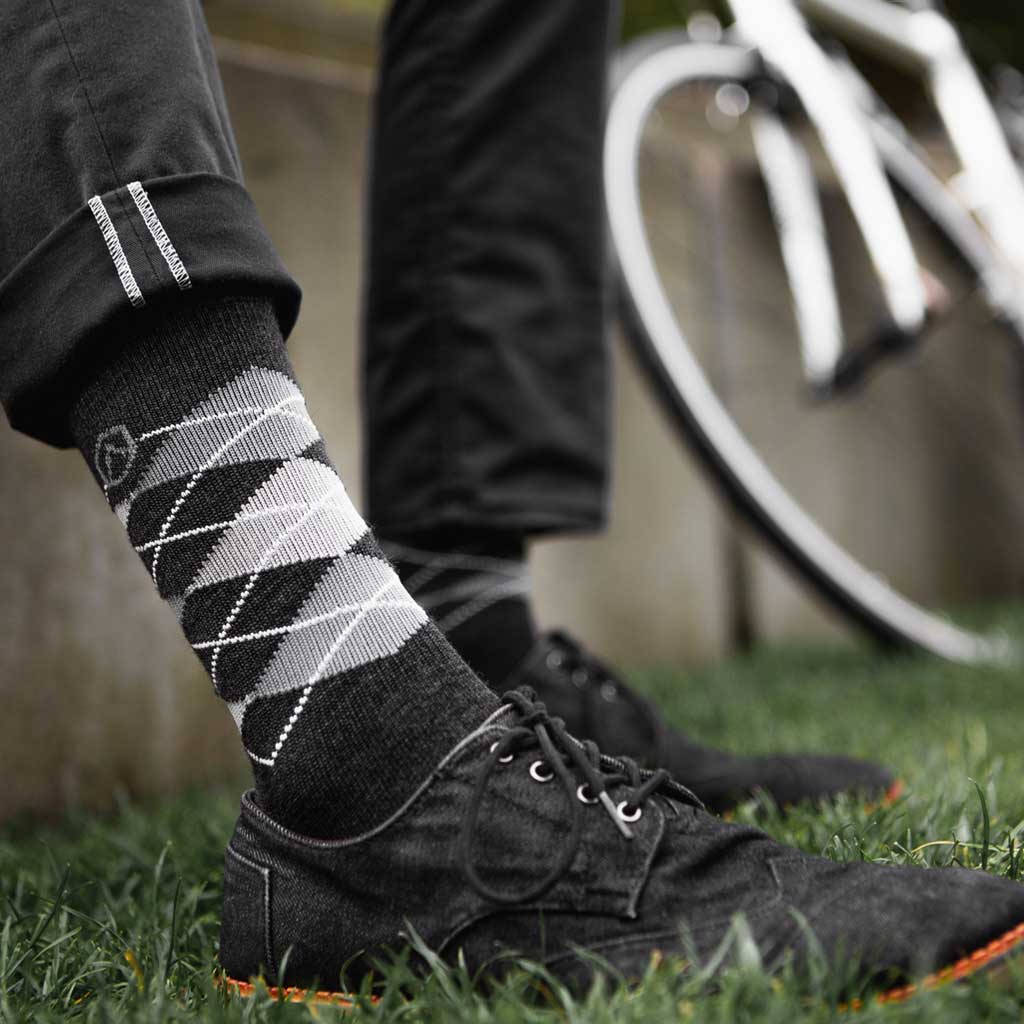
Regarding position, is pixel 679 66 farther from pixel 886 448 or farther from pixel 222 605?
pixel 222 605

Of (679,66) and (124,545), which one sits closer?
(124,545)

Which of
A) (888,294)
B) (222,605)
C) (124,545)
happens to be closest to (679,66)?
(888,294)

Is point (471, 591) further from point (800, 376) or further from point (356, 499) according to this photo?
point (800, 376)

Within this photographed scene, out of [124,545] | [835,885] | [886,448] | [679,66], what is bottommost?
[886,448]

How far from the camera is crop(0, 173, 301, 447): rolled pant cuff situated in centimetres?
53

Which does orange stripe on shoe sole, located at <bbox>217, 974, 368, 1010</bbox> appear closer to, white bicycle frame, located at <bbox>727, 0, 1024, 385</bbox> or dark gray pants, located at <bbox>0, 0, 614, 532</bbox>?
dark gray pants, located at <bbox>0, 0, 614, 532</bbox>

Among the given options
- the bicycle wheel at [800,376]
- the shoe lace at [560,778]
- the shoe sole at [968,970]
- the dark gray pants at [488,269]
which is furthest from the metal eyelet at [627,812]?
the bicycle wheel at [800,376]

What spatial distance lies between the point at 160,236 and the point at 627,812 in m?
0.37

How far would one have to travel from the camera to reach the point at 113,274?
0.53 meters

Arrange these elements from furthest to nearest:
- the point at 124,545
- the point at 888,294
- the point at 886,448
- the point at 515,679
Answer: the point at 886,448
the point at 888,294
the point at 124,545
the point at 515,679

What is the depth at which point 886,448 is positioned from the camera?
241 cm

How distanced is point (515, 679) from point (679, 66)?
114 centimetres

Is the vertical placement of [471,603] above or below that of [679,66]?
below

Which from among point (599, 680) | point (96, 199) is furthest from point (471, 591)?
point (96, 199)
